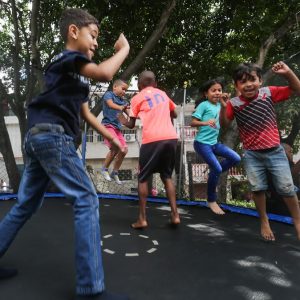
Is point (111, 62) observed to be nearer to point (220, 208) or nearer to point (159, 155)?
point (159, 155)

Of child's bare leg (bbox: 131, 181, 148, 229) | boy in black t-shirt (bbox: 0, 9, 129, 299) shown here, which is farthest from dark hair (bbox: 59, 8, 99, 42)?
child's bare leg (bbox: 131, 181, 148, 229)

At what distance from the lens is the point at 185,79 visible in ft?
25.6

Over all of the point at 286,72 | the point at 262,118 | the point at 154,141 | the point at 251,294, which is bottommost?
the point at 251,294

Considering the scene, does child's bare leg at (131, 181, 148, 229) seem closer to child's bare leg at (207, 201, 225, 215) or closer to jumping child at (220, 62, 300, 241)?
jumping child at (220, 62, 300, 241)

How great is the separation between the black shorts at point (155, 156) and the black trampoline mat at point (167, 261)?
0.46 m

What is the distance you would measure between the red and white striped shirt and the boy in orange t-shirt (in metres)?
0.55

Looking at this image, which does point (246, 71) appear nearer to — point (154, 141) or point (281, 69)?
point (281, 69)

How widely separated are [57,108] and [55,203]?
2.50 meters

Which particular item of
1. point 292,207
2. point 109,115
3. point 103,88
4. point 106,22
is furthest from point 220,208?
point 106,22

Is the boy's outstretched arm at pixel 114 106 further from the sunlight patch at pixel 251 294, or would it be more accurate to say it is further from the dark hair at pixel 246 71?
the sunlight patch at pixel 251 294

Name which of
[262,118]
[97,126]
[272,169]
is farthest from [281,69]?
[97,126]

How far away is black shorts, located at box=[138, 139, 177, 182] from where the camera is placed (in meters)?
2.47

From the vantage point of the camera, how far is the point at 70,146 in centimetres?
143

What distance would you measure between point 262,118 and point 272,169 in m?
0.35
